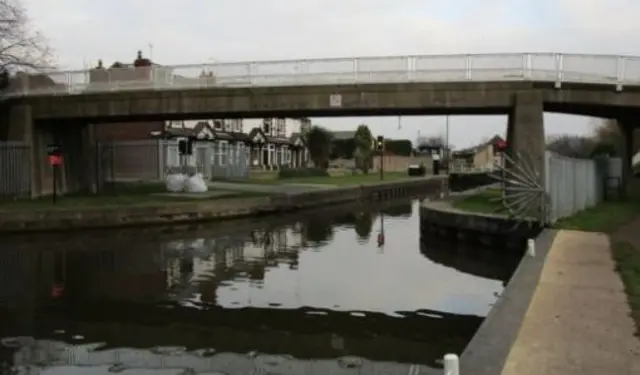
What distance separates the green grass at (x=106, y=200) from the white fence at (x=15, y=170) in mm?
817

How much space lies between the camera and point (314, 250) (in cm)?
2197

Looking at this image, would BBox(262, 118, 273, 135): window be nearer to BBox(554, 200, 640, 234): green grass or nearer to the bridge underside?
the bridge underside

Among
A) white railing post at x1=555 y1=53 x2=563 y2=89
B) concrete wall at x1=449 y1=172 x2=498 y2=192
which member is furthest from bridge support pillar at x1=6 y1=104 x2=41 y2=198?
concrete wall at x1=449 y1=172 x2=498 y2=192

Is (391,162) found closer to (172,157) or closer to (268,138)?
(268,138)

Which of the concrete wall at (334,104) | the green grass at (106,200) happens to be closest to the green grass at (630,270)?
the concrete wall at (334,104)

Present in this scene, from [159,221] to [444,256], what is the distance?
1317 centimetres

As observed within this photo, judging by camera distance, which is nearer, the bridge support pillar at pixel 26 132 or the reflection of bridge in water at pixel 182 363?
the reflection of bridge in water at pixel 182 363

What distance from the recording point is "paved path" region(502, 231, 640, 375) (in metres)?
6.98

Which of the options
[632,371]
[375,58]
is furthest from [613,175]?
[632,371]

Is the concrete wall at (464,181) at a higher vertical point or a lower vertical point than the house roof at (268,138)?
lower

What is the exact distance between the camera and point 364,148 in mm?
98062

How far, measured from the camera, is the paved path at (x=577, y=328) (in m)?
6.98

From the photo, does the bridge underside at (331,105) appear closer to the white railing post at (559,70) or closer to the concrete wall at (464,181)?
the white railing post at (559,70)

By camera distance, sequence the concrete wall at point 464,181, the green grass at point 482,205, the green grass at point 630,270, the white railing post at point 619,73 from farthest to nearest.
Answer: the concrete wall at point 464,181 → the white railing post at point 619,73 → the green grass at point 482,205 → the green grass at point 630,270
